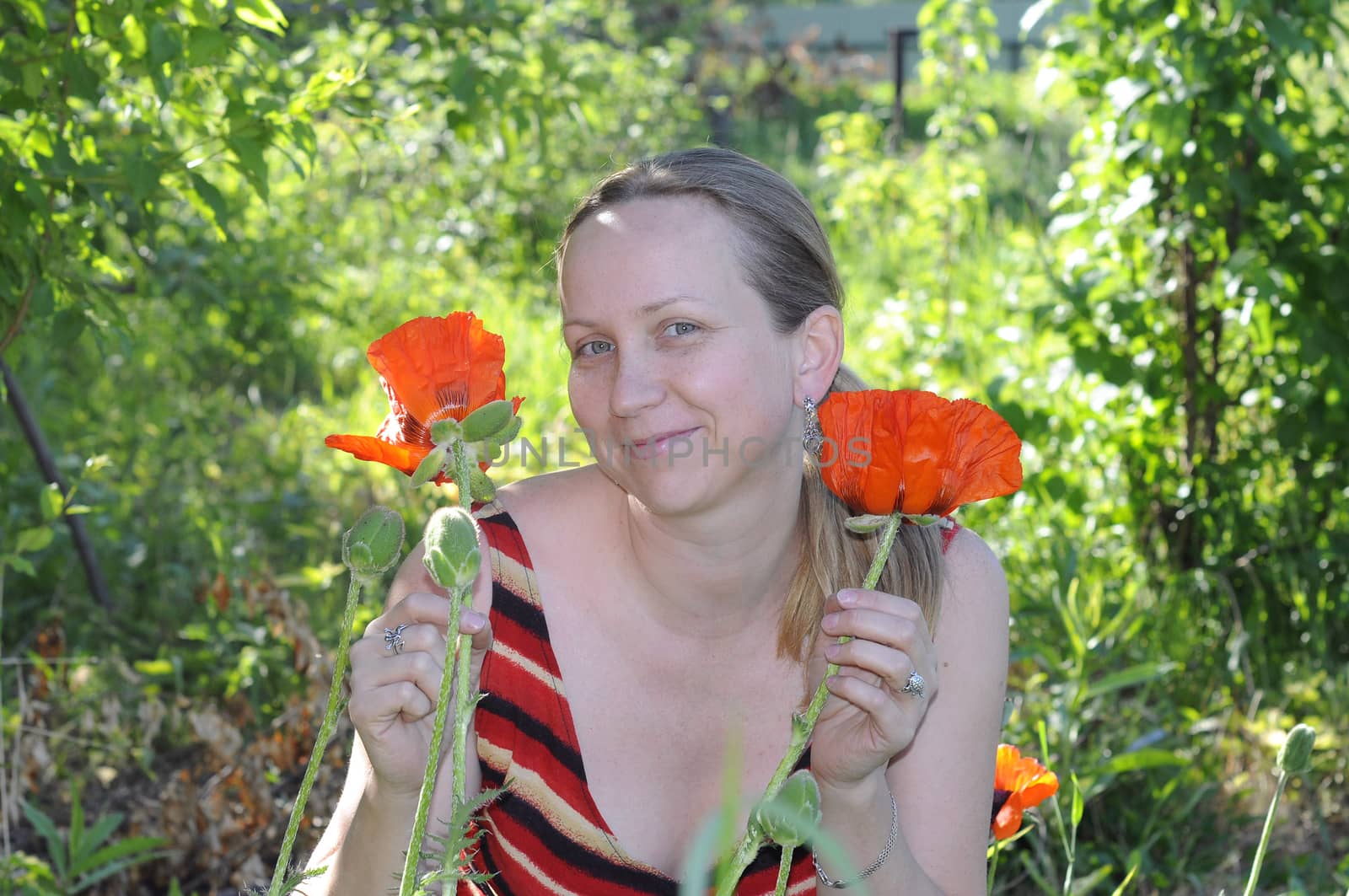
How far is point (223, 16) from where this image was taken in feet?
6.50

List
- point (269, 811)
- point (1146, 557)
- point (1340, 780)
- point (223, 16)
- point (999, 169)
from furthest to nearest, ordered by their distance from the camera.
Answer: point (999, 169) < point (1146, 557) < point (1340, 780) < point (269, 811) < point (223, 16)

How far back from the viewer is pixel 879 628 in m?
1.13

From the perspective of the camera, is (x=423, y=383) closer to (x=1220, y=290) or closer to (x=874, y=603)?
(x=874, y=603)

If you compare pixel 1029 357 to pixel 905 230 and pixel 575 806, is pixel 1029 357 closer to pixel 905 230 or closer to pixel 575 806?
pixel 905 230

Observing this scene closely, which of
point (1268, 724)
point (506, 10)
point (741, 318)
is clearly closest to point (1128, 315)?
point (1268, 724)

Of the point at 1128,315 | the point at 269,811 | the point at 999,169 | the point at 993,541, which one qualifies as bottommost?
the point at 269,811

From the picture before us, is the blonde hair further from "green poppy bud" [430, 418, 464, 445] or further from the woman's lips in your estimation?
A: "green poppy bud" [430, 418, 464, 445]

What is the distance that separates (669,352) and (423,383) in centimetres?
63

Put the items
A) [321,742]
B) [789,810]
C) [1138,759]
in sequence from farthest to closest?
1. [1138,759]
2. [321,742]
3. [789,810]

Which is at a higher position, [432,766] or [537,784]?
[537,784]

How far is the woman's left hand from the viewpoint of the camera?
112 cm

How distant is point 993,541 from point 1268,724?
0.78 metres

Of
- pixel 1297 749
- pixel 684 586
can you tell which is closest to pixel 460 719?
pixel 1297 749

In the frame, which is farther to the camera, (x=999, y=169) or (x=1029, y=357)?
(x=999, y=169)
